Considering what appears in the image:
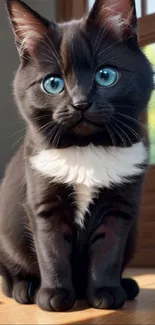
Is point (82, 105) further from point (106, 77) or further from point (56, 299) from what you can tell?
point (56, 299)

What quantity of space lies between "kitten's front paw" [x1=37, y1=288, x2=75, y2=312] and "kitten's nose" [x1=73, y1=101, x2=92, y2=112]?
0.36 metres

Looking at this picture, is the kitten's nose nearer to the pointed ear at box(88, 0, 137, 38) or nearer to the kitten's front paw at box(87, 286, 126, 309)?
the pointed ear at box(88, 0, 137, 38)

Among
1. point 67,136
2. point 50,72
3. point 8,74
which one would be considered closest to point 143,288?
point 67,136

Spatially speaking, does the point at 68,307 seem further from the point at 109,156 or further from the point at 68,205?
the point at 109,156

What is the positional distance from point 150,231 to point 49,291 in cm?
111

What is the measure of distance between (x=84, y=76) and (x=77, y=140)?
130 mm

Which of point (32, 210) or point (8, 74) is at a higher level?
point (8, 74)

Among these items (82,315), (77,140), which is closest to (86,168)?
(77,140)

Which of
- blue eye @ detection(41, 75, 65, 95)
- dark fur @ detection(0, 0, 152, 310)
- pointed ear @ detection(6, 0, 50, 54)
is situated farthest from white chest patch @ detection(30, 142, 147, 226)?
pointed ear @ detection(6, 0, 50, 54)

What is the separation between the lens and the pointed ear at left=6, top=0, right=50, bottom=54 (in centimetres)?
104

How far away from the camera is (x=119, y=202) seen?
1.04 meters

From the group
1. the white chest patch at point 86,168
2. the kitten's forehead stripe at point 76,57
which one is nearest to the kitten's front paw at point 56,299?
the white chest patch at point 86,168

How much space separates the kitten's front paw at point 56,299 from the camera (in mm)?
983

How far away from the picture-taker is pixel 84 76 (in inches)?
38.1
